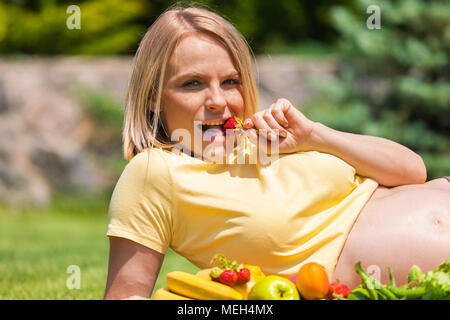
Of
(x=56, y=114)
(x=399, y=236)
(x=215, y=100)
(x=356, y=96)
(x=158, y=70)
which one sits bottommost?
(x=56, y=114)

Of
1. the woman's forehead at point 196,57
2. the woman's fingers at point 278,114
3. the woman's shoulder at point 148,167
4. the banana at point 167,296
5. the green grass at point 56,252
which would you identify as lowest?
the green grass at point 56,252

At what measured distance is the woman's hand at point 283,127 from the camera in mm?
2637

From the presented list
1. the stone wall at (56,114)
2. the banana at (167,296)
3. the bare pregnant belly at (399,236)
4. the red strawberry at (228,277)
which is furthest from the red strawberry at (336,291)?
the stone wall at (56,114)

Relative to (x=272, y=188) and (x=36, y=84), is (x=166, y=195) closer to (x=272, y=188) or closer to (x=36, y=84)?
(x=272, y=188)

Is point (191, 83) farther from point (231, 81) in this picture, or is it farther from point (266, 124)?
point (266, 124)

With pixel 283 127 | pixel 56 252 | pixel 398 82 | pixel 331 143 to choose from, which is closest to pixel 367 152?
pixel 331 143

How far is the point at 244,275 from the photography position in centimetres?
232

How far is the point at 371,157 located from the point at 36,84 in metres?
8.27

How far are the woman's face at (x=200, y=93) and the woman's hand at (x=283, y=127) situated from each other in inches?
6.0

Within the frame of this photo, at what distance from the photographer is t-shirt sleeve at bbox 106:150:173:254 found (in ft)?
8.20

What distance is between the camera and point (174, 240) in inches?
103

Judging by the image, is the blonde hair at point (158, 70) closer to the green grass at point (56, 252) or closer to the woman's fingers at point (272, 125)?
the woman's fingers at point (272, 125)

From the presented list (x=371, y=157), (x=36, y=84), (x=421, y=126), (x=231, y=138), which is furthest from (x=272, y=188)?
(x=36, y=84)

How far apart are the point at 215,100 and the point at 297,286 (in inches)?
33.6
